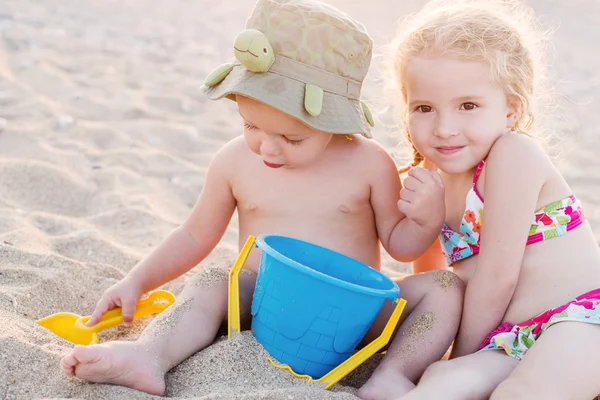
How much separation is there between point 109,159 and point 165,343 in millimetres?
1985

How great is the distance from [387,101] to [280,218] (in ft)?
1.79

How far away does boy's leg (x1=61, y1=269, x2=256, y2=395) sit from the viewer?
184 centimetres

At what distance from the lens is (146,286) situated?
245 centimetres

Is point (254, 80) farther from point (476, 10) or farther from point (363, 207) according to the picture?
point (476, 10)

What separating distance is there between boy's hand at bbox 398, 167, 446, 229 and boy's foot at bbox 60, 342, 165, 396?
836 mm

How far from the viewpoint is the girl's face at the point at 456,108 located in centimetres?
210

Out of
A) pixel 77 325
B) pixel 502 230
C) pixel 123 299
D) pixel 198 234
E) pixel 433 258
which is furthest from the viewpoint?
pixel 433 258

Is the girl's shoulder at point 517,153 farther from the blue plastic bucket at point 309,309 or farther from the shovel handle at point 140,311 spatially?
the shovel handle at point 140,311

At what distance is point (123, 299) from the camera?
2.37m

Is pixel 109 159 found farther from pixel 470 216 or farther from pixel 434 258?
pixel 470 216

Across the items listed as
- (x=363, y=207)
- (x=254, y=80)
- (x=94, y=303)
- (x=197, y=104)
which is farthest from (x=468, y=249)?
(x=197, y=104)

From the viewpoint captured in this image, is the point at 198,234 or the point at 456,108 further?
the point at 198,234

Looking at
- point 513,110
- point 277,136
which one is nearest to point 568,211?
point 513,110

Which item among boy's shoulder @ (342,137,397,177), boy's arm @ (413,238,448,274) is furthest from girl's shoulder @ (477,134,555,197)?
boy's arm @ (413,238,448,274)
